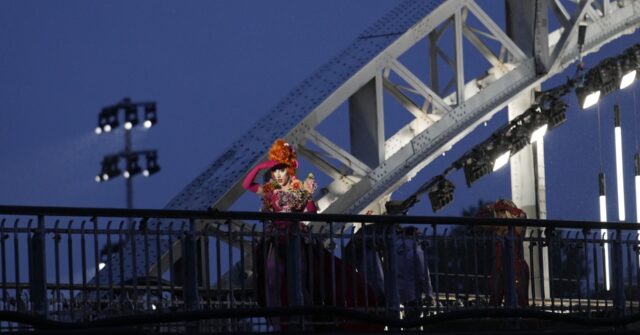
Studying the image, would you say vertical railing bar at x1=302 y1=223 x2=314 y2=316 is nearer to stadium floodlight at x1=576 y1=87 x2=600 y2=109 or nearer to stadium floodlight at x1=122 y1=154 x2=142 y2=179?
stadium floodlight at x1=576 y1=87 x2=600 y2=109

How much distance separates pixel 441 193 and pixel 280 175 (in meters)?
13.8

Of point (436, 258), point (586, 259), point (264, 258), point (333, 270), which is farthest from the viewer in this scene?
point (586, 259)

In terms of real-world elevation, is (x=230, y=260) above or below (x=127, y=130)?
below

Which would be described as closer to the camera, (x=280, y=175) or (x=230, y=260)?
(x=230, y=260)

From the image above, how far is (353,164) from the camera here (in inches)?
1406

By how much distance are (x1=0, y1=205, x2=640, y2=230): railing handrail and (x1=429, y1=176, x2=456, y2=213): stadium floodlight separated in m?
14.1

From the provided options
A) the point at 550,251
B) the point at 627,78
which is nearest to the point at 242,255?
the point at 550,251

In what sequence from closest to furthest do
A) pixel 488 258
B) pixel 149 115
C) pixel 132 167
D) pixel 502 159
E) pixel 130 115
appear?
1. pixel 488 258
2. pixel 502 159
3. pixel 130 115
4. pixel 149 115
5. pixel 132 167

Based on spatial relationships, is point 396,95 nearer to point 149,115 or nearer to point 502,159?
point 502,159

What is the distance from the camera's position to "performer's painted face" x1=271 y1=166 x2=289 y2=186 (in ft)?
71.5

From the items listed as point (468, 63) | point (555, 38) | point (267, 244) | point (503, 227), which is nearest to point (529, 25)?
point (555, 38)

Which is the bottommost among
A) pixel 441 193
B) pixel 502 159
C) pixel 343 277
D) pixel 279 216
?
pixel 343 277

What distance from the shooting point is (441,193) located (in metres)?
35.5

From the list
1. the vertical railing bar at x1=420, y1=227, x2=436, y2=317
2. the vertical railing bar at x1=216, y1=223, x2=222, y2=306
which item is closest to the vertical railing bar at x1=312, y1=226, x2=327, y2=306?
the vertical railing bar at x1=216, y1=223, x2=222, y2=306
